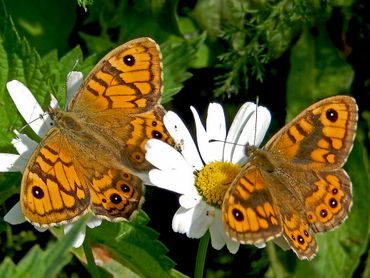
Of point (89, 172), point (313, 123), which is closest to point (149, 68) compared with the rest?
point (89, 172)

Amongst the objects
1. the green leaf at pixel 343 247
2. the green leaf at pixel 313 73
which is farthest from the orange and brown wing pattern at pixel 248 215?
the green leaf at pixel 313 73

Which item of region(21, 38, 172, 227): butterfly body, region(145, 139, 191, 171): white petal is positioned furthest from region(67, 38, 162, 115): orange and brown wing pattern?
region(145, 139, 191, 171): white petal

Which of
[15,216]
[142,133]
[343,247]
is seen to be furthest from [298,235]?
[343,247]

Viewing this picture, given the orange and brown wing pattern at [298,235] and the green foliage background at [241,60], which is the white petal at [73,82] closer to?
the green foliage background at [241,60]

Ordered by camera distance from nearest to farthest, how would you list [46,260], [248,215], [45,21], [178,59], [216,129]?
1. [46,260]
2. [248,215]
3. [216,129]
4. [178,59]
5. [45,21]

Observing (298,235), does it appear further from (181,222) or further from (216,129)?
(216,129)

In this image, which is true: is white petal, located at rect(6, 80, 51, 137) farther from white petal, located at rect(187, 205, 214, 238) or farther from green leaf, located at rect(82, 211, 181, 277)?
white petal, located at rect(187, 205, 214, 238)
